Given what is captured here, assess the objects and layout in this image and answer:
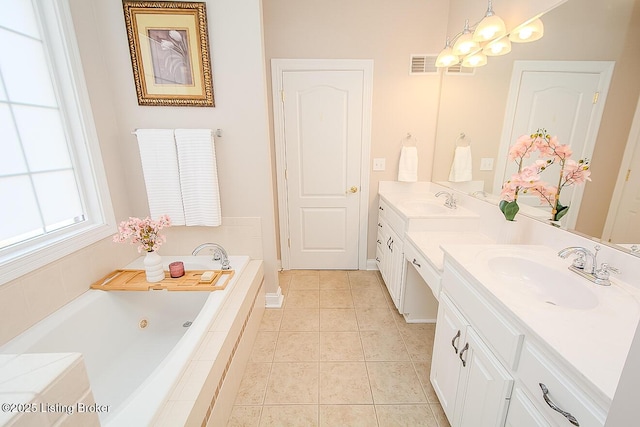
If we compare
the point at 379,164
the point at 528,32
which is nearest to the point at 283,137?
the point at 379,164

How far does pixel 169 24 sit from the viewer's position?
175cm

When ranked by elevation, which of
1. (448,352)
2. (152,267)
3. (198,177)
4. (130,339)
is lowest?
(130,339)

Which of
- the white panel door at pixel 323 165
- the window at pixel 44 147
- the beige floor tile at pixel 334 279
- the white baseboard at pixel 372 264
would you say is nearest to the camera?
the window at pixel 44 147

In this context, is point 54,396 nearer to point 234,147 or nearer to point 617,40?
point 234,147

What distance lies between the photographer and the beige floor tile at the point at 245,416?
1351 millimetres

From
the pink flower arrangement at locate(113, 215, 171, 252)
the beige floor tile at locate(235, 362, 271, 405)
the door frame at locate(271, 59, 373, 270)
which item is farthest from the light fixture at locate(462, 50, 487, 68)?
the beige floor tile at locate(235, 362, 271, 405)

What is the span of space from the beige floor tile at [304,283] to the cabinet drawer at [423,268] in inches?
43.4

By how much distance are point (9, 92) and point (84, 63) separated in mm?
483

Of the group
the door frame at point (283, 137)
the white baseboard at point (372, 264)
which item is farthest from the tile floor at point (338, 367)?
the door frame at point (283, 137)

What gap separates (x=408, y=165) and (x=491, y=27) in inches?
48.0

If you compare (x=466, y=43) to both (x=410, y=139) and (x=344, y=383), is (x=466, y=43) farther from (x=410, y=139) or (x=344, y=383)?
(x=344, y=383)

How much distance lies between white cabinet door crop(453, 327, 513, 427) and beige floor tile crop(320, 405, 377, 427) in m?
0.43

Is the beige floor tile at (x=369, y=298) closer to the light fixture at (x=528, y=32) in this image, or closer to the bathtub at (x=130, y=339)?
the bathtub at (x=130, y=339)

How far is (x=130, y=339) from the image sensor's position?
1645 millimetres
